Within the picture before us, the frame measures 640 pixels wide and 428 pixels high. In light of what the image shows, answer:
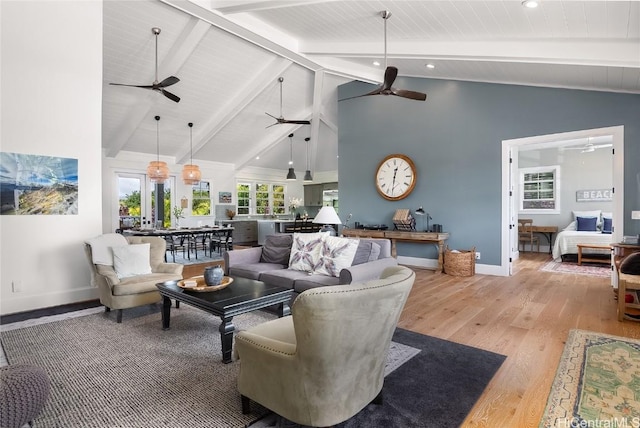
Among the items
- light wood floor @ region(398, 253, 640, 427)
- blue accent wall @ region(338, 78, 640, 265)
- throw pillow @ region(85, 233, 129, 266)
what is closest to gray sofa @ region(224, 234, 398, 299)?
light wood floor @ region(398, 253, 640, 427)

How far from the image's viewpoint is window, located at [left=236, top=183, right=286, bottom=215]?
38.8ft

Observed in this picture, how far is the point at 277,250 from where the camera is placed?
180 inches

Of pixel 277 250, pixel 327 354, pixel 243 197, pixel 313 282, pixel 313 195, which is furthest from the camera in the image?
pixel 313 195

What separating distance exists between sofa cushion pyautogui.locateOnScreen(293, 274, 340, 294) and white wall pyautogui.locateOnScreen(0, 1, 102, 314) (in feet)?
9.69

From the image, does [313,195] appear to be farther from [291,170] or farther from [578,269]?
[578,269]

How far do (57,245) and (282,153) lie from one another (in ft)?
26.6

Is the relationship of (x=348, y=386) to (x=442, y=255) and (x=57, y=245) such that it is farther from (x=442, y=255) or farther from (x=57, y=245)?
(x=442, y=255)

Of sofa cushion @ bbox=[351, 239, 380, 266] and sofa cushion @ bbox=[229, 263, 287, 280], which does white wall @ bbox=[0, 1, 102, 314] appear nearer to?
sofa cushion @ bbox=[229, 263, 287, 280]

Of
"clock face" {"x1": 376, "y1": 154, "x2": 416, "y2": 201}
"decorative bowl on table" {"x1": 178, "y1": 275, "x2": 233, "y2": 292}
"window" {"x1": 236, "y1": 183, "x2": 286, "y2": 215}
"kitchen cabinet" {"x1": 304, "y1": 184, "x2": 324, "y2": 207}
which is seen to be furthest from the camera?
"kitchen cabinet" {"x1": 304, "y1": 184, "x2": 324, "y2": 207}

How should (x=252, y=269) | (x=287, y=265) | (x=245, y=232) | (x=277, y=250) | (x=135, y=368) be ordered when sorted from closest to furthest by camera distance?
1. (x=135, y=368)
2. (x=252, y=269)
3. (x=287, y=265)
4. (x=277, y=250)
5. (x=245, y=232)

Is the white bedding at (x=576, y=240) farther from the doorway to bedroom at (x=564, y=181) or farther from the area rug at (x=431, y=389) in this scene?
the area rug at (x=431, y=389)

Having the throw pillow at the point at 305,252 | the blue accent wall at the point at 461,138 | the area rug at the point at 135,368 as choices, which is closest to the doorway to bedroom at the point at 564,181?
the blue accent wall at the point at 461,138

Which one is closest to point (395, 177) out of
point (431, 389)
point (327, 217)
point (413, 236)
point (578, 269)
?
point (413, 236)

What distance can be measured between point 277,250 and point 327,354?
3109mm
